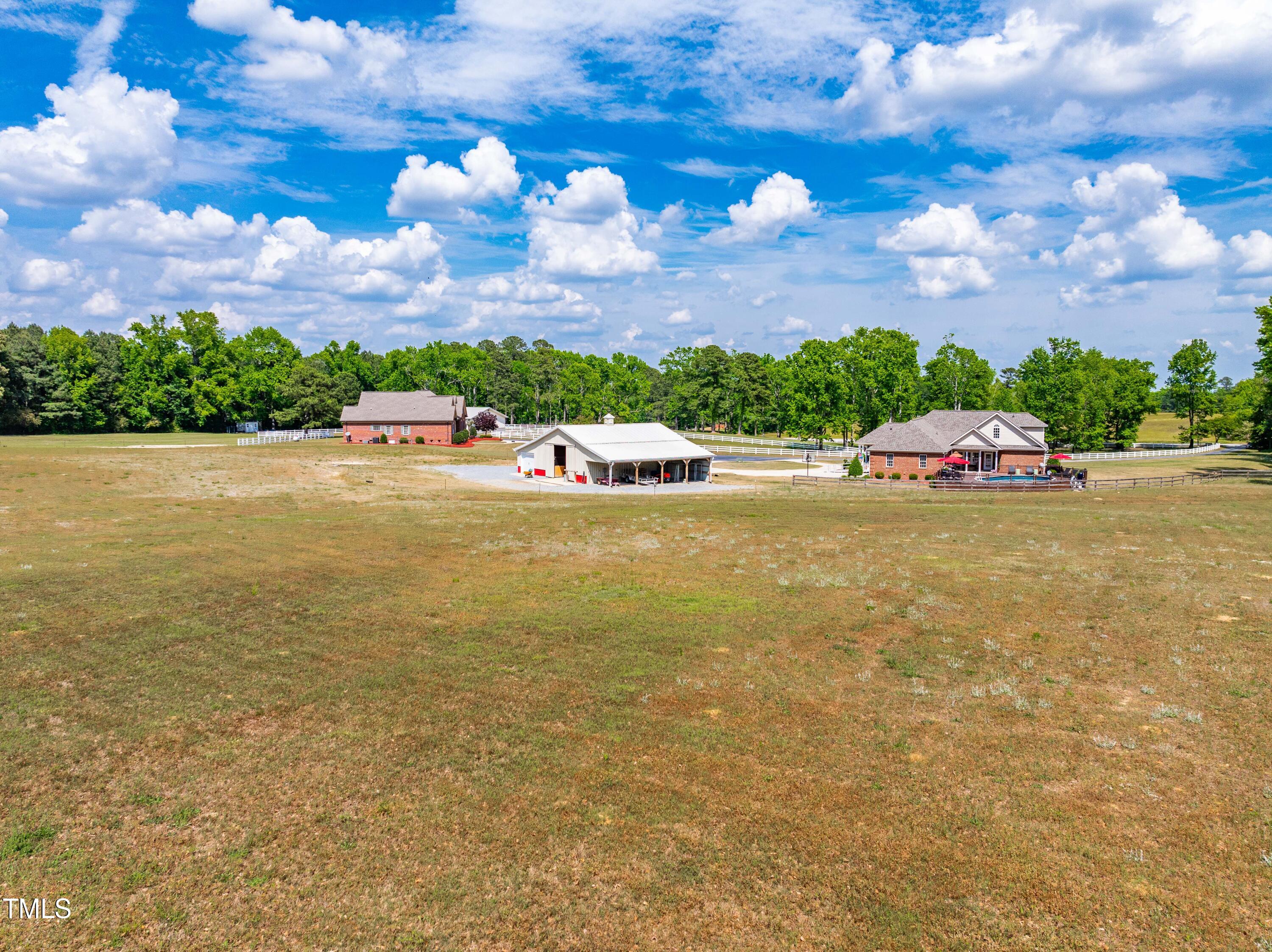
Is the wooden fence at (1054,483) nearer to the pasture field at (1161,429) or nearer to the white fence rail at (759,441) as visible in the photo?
the white fence rail at (759,441)

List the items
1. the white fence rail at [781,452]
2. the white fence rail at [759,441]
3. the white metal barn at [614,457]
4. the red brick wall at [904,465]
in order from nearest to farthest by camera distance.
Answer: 1. the white metal barn at [614,457]
2. the red brick wall at [904,465]
3. the white fence rail at [781,452]
4. the white fence rail at [759,441]

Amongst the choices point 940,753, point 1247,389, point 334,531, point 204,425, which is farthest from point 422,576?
point 1247,389

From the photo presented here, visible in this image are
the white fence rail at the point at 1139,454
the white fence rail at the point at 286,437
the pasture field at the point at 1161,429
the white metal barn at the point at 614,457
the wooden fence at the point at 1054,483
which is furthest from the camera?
the pasture field at the point at 1161,429

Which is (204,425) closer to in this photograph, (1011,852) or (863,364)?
(863,364)

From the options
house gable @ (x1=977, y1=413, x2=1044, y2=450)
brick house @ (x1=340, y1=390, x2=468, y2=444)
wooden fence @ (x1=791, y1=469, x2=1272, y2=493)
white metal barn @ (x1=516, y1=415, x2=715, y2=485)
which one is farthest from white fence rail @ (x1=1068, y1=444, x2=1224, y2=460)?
brick house @ (x1=340, y1=390, x2=468, y2=444)

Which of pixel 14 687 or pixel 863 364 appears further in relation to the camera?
pixel 863 364

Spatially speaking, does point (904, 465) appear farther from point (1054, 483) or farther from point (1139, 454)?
point (1139, 454)

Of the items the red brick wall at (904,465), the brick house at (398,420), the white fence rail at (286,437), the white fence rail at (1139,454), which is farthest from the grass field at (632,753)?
the white fence rail at (1139,454)
